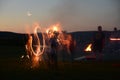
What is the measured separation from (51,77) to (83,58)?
12210mm

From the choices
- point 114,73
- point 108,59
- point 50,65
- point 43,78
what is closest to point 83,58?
point 108,59

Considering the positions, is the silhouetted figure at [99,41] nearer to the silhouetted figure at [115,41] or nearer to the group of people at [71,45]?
the group of people at [71,45]

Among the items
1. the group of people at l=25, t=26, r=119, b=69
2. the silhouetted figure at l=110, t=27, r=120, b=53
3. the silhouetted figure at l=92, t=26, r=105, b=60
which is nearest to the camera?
the group of people at l=25, t=26, r=119, b=69

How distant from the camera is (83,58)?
31.2 m

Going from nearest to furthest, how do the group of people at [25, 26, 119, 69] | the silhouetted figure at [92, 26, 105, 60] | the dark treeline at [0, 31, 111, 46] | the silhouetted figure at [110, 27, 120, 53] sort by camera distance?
1. the group of people at [25, 26, 119, 69]
2. the silhouetted figure at [92, 26, 105, 60]
3. the silhouetted figure at [110, 27, 120, 53]
4. the dark treeline at [0, 31, 111, 46]

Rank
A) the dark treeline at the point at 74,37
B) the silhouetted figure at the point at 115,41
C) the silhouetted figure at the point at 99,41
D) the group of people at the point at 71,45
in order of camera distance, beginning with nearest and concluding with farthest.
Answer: the group of people at the point at 71,45, the silhouetted figure at the point at 99,41, the silhouetted figure at the point at 115,41, the dark treeline at the point at 74,37

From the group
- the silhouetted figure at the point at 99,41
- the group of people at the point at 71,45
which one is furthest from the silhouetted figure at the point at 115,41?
the silhouetted figure at the point at 99,41

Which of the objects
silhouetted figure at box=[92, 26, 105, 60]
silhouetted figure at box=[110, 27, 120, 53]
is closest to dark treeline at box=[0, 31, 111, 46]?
silhouetted figure at box=[110, 27, 120, 53]

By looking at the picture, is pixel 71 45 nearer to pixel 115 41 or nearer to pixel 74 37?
pixel 115 41

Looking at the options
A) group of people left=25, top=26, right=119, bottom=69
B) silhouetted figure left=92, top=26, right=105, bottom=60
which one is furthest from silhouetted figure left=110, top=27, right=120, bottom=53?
silhouetted figure left=92, top=26, right=105, bottom=60

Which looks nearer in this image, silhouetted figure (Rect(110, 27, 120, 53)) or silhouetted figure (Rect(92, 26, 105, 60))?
silhouetted figure (Rect(92, 26, 105, 60))

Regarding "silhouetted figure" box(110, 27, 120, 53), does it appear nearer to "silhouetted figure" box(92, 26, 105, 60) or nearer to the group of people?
the group of people

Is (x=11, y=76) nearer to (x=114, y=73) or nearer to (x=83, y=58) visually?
(x=114, y=73)

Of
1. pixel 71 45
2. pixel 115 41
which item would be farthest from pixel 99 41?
pixel 115 41
